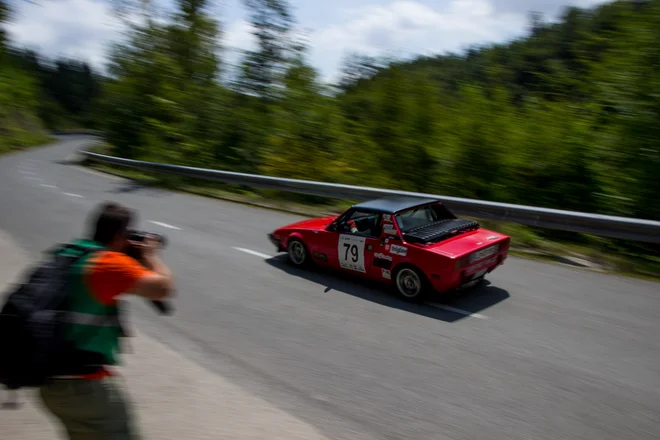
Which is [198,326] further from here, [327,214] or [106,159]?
[106,159]

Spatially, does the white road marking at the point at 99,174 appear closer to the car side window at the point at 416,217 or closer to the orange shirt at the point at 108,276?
the car side window at the point at 416,217

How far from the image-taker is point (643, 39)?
11352 millimetres

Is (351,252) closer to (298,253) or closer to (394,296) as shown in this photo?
(394,296)

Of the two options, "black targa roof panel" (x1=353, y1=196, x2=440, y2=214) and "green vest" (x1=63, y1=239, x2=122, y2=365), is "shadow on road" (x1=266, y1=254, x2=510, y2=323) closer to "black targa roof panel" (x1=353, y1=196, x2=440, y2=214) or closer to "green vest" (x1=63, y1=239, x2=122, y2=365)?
"black targa roof panel" (x1=353, y1=196, x2=440, y2=214)

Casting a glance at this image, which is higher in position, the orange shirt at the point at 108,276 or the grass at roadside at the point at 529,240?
the orange shirt at the point at 108,276

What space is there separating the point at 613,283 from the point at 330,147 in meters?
11.9

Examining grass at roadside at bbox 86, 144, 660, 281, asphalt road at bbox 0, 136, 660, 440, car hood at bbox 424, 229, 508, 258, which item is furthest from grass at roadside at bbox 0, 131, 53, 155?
car hood at bbox 424, 229, 508, 258

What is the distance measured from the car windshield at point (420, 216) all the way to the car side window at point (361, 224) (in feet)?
1.09

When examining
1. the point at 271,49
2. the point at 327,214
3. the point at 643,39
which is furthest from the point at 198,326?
the point at 271,49

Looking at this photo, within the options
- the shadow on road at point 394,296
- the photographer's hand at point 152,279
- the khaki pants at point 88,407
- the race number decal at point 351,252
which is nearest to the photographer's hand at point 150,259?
the photographer's hand at point 152,279

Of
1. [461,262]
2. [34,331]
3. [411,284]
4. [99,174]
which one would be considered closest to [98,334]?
[34,331]

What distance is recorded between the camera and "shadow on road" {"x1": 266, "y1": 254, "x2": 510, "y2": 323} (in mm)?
7004

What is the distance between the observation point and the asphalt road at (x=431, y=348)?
4574 mm

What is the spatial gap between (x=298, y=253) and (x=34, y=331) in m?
6.41
